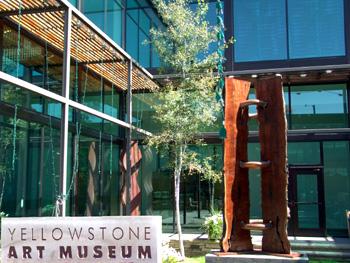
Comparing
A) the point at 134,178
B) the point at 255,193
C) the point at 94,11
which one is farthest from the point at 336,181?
the point at 94,11

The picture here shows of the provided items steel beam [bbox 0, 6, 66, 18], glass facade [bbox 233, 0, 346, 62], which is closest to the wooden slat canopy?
steel beam [bbox 0, 6, 66, 18]

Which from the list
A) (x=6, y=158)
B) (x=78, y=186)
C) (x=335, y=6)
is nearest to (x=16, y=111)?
(x=6, y=158)

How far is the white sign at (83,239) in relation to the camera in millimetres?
4078

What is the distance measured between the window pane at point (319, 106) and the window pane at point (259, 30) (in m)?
1.43

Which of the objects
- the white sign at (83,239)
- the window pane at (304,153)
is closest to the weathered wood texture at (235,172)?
the white sign at (83,239)

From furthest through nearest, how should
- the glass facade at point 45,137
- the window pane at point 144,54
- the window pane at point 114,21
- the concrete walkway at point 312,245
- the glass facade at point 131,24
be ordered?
the window pane at point 144,54
the window pane at point 114,21
the glass facade at point 131,24
the concrete walkway at point 312,245
the glass facade at point 45,137

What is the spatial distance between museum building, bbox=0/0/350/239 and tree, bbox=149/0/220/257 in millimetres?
1052

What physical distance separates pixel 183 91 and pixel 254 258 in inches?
256

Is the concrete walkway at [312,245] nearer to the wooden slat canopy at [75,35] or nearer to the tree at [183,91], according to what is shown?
the tree at [183,91]

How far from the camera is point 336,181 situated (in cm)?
1445

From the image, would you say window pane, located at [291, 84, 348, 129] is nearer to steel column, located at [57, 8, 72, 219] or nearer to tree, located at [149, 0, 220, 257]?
tree, located at [149, 0, 220, 257]

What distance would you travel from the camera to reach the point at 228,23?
15.6 metres

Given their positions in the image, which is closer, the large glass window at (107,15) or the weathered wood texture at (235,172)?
the weathered wood texture at (235,172)

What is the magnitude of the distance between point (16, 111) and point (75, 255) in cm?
521
